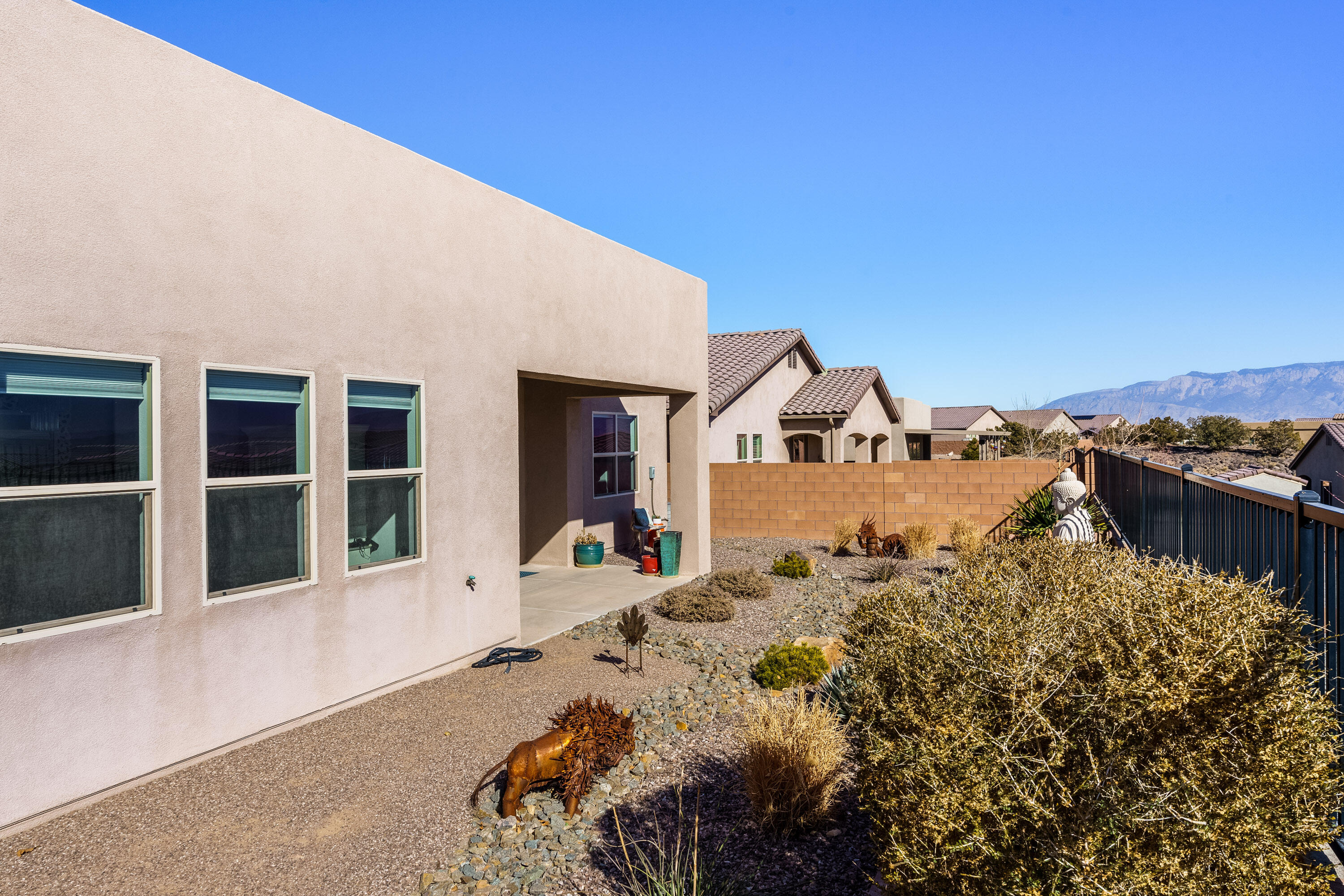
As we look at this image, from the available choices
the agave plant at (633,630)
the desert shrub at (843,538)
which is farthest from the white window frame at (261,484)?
the desert shrub at (843,538)

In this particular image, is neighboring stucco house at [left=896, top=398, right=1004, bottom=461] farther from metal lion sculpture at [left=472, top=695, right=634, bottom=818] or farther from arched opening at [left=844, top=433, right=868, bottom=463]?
metal lion sculpture at [left=472, top=695, right=634, bottom=818]

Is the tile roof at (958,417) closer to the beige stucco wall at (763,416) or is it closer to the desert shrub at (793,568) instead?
the beige stucco wall at (763,416)

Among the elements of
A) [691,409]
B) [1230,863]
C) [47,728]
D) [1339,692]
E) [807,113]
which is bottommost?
[47,728]

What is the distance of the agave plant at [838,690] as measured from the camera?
5.72 metres

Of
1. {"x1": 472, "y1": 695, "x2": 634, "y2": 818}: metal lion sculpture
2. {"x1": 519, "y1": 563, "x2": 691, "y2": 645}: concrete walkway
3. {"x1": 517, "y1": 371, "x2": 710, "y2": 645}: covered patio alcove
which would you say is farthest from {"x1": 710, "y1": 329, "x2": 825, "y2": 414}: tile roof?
{"x1": 472, "y1": 695, "x2": 634, "y2": 818}: metal lion sculpture

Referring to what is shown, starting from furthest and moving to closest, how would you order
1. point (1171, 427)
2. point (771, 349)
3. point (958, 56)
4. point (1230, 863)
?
point (1171, 427)
point (771, 349)
point (958, 56)
point (1230, 863)

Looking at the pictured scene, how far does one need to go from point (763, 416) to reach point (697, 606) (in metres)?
15.6

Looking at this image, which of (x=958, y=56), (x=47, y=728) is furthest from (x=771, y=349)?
(x=47, y=728)

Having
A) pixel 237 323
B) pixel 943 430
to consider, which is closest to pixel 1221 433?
pixel 943 430

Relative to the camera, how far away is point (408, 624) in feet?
24.1

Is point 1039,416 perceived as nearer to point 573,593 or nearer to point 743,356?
point 743,356

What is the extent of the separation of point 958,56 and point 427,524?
36.1 feet

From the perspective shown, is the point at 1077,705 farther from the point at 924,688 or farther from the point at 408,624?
the point at 408,624

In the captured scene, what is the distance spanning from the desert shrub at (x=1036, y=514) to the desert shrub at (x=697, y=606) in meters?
6.54
